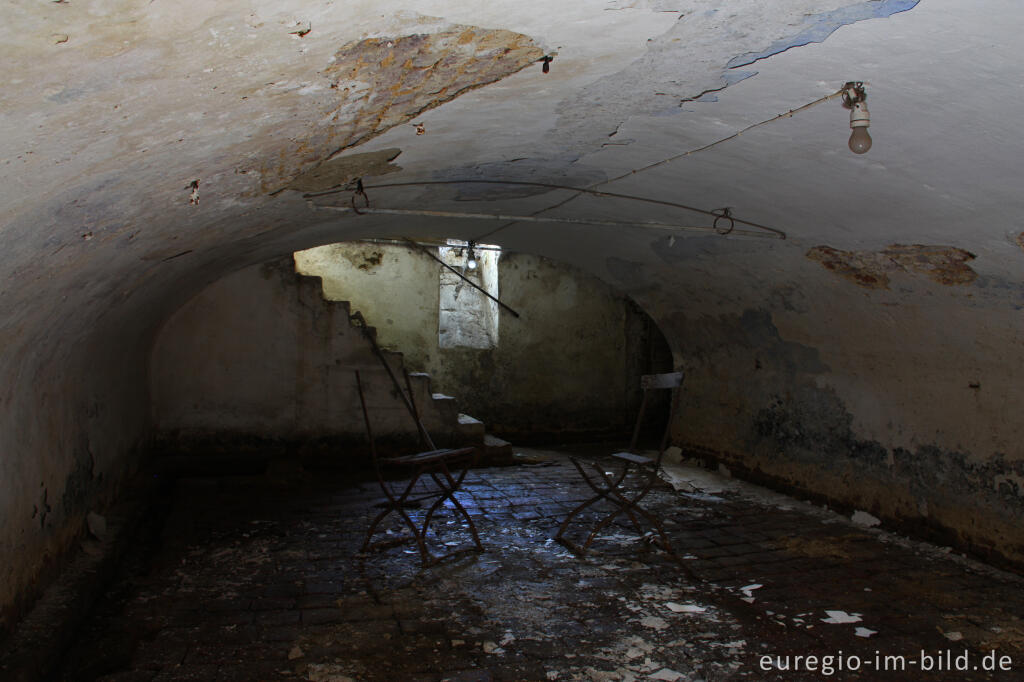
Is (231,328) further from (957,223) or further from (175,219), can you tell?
(957,223)

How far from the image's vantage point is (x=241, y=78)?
7.31ft

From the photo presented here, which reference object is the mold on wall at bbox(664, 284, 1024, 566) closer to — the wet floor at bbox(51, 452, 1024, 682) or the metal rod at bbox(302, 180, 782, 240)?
the wet floor at bbox(51, 452, 1024, 682)

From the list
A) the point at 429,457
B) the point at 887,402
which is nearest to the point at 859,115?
the point at 429,457

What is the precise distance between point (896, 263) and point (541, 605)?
3.26 meters

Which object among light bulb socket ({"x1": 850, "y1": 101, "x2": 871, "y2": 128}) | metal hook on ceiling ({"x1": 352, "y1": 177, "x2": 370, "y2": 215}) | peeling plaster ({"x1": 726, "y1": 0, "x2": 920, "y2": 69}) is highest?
peeling plaster ({"x1": 726, "y1": 0, "x2": 920, "y2": 69})

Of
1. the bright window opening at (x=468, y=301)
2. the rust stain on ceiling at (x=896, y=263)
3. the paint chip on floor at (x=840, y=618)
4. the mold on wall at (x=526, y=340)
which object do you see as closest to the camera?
the paint chip on floor at (x=840, y=618)

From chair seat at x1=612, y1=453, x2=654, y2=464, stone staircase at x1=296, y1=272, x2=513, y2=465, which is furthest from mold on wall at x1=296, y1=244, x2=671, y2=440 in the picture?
chair seat at x1=612, y1=453, x2=654, y2=464

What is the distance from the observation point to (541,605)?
416 cm

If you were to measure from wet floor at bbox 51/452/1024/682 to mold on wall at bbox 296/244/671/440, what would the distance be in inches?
184

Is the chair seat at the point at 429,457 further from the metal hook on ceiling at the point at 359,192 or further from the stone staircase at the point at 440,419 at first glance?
the stone staircase at the point at 440,419

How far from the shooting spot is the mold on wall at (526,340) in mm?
10688

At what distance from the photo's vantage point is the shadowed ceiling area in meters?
2.17

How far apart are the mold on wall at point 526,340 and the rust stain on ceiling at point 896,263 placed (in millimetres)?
6058

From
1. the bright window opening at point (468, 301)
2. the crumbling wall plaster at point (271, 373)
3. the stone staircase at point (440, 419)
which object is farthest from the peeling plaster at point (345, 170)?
the bright window opening at point (468, 301)
